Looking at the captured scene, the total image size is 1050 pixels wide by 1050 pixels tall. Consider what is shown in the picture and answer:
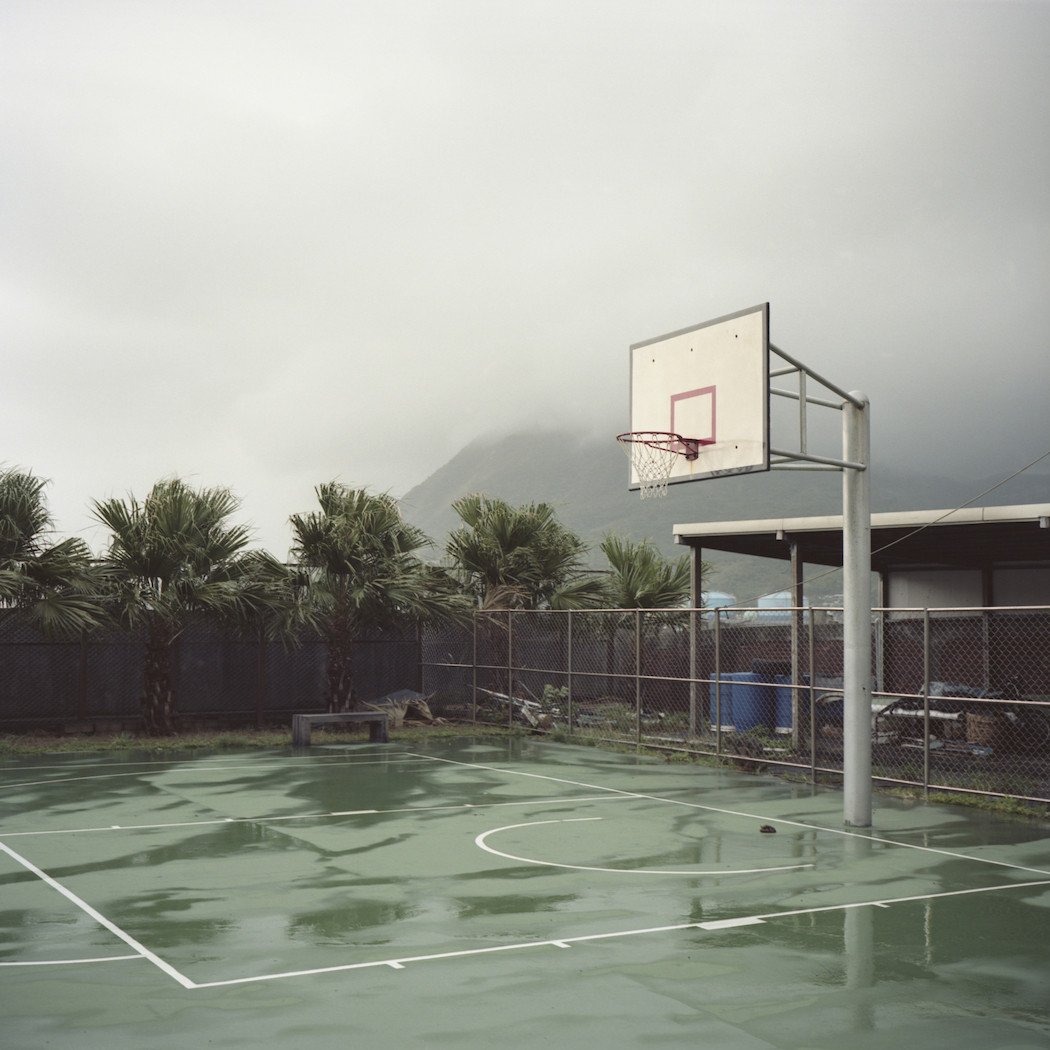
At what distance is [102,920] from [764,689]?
1281 cm

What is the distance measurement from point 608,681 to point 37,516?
11325 mm

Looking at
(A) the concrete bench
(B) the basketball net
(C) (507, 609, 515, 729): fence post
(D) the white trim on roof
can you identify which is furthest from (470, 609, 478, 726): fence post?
(B) the basketball net

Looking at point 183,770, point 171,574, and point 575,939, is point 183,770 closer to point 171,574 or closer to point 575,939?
point 171,574

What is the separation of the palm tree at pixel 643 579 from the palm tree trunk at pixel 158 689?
8.72 m

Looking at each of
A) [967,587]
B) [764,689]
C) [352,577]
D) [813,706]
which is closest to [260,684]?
[352,577]

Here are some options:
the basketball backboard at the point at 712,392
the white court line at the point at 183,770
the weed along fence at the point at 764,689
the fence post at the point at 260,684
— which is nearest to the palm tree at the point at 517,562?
the weed along fence at the point at 764,689

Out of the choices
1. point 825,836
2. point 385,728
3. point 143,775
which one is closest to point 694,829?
point 825,836

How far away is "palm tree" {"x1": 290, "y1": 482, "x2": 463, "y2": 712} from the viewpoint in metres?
20.0

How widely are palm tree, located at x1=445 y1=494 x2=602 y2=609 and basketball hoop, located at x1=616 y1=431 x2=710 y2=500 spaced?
9673 millimetres

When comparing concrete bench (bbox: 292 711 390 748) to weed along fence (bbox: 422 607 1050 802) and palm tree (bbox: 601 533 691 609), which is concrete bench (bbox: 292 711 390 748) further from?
palm tree (bbox: 601 533 691 609)

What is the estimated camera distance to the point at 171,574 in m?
18.5

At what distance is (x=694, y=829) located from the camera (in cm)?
1077

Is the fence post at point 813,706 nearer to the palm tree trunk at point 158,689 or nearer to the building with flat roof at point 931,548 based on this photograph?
the building with flat roof at point 931,548

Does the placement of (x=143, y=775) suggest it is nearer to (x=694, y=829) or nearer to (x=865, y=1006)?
(x=694, y=829)
